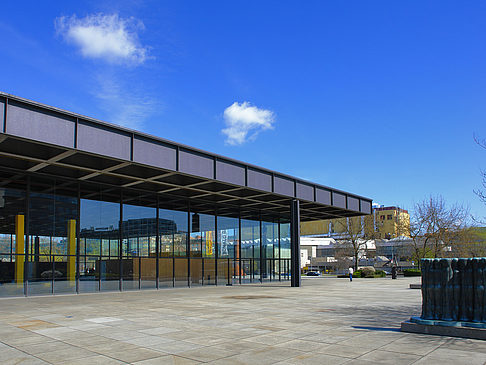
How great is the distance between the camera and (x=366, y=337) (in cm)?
997

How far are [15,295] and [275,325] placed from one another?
632 inches

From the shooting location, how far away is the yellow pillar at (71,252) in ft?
80.0

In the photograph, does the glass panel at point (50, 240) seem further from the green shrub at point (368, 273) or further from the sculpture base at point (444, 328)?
the green shrub at point (368, 273)

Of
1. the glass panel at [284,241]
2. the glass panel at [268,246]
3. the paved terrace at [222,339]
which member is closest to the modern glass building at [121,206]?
the glass panel at [268,246]

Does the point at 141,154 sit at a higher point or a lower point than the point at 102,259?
higher

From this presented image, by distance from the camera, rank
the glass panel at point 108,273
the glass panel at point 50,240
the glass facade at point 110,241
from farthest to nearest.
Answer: the glass panel at point 108,273
the glass panel at point 50,240
the glass facade at point 110,241

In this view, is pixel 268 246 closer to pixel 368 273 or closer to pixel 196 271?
pixel 196 271

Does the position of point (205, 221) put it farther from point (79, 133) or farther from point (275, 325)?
point (275, 325)

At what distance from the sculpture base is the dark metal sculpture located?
201mm

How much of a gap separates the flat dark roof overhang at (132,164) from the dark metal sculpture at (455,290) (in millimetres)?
14209

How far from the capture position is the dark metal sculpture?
9883 mm

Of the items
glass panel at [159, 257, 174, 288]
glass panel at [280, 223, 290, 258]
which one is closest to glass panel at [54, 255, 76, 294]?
glass panel at [159, 257, 174, 288]

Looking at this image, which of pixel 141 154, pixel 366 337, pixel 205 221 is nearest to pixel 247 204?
pixel 205 221

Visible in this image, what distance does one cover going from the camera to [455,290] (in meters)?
10.2
